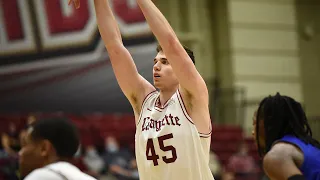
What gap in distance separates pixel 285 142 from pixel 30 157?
1.35m

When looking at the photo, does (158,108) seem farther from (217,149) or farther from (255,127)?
(217,149)

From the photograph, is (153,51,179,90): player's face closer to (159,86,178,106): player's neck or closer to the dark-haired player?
(159,86,178,106): player's neck

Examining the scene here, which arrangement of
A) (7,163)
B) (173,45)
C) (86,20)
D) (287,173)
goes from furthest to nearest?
(86,20), (7,163), (173,45), (287,173)

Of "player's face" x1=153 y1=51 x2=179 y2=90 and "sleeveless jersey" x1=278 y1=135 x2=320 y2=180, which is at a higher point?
"player's face" x1=153 y1=51 x2=179 y2=90

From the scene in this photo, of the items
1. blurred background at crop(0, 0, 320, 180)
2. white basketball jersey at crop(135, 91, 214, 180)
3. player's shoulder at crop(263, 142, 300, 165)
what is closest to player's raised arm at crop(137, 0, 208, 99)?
white basketball jersey at crop(135, 91, 214, 180)

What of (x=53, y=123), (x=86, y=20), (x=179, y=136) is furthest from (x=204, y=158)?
(x=86, y=20)

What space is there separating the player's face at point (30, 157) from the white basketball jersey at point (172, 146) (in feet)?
2.06

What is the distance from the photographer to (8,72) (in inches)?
574

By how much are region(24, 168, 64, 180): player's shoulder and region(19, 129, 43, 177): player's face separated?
0.67 feet

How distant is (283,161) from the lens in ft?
11.9

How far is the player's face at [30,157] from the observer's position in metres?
3.76

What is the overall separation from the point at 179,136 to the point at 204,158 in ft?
0.69

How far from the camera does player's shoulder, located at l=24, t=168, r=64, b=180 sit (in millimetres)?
3488

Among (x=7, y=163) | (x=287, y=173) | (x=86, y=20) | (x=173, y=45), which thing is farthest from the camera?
(x=86, y=20)
